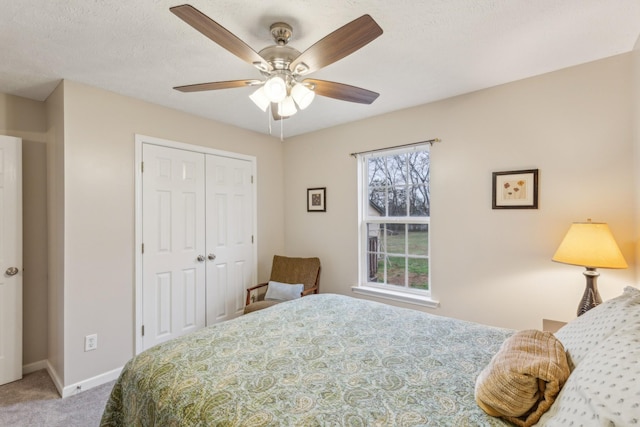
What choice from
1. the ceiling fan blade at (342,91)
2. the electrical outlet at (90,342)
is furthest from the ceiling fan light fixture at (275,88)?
the electrical outlet at (90,342)

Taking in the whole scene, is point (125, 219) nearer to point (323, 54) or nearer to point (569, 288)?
point (323, 54)

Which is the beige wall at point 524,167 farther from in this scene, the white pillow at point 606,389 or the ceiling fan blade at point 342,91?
the white pillow at point 606,389

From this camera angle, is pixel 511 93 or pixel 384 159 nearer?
pixel 511 93

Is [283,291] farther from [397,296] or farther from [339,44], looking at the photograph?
[339,44]

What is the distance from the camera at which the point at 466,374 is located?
48.7 inches

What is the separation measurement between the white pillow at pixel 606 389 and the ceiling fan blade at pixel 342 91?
1.53m

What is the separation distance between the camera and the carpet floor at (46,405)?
200 centimetres

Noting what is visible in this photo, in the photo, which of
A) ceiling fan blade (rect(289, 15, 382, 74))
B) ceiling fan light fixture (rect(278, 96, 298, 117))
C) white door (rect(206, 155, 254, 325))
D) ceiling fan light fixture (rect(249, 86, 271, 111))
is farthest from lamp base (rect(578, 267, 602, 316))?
white door (rect(206, 155, 254, 325))

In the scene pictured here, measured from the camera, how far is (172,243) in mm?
2916

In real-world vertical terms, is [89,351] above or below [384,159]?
below

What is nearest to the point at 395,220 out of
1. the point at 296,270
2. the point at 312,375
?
the point at 296,270

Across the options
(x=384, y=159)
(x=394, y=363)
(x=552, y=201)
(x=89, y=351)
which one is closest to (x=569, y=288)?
(x=552, y=201)

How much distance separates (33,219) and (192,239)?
4.28 feet

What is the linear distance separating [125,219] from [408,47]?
258cm
